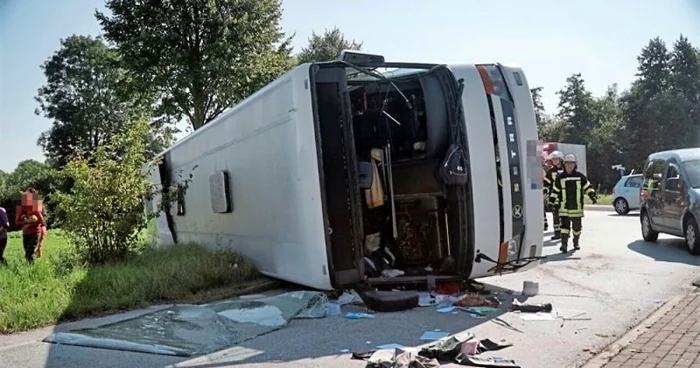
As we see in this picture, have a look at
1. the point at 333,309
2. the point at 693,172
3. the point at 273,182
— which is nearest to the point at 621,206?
the point at 693,172

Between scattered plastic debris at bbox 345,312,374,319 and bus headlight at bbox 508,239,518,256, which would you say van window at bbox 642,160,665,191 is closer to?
bus headlight at bbox 508,239,518,256

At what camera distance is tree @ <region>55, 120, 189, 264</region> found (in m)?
8.90

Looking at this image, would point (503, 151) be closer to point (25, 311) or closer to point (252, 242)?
point (252, 242)

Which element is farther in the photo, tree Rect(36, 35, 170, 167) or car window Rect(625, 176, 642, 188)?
tree Rect(36, 35, 170, 167)

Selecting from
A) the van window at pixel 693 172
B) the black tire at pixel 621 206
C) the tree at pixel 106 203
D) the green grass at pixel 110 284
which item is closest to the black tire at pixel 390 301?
the green grass at pixel 110 284

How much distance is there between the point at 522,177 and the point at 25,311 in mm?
5140

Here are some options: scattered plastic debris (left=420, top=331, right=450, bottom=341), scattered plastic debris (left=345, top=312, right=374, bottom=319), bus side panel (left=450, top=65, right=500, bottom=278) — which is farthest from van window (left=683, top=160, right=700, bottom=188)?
scattered plastic debris (left=420, top=331, right=450, bottom=341)

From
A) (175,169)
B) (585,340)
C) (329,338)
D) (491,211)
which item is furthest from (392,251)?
(175,169)

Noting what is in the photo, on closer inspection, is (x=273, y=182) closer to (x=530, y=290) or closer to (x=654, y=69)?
(x=530, y=290)

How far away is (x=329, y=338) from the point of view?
5.29m

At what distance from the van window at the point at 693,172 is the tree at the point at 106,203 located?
28.4 feet

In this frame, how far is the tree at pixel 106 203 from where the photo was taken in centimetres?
890

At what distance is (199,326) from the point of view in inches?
222

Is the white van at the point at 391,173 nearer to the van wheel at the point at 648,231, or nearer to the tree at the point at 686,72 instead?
the van wheel at the point at 648,231
